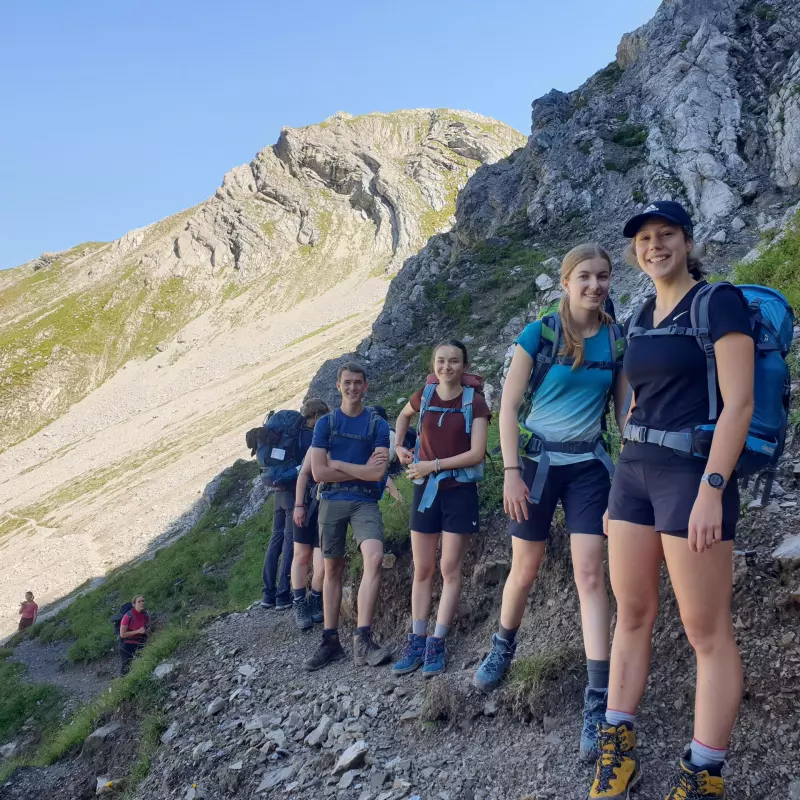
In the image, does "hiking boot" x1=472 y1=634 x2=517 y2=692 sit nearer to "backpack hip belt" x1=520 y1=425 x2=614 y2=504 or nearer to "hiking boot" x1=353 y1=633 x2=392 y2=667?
"backpack hip belt" x1=520 y1=425 x2=614 y2=504

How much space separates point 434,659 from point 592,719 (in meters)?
1.75

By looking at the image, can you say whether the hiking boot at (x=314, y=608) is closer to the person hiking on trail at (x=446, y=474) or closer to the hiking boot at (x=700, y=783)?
the person hiking on trail at (x=446, y=474)

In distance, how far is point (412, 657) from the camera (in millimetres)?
5180

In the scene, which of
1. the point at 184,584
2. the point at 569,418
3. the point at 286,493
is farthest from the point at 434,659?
the point at 184,584

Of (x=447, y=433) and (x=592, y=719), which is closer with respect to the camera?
(x=592, y=719)

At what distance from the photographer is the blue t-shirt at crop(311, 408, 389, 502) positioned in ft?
20.0

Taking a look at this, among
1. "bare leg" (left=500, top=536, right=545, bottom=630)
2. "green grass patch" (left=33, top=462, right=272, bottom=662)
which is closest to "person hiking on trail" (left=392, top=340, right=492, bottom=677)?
"bare leg" (left=500, top=536, right=545, bottom=630)

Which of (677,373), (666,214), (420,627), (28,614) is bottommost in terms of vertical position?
(28,614)

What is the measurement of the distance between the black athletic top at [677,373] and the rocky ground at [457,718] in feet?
4.91

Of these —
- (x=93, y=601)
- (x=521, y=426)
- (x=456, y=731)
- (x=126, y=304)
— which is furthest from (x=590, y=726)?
(x=126, y=304)

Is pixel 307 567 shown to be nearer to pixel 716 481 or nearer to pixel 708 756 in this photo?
pixel 708 756

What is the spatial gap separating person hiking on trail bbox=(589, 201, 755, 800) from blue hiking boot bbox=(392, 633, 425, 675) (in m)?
2.36

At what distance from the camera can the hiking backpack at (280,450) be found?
8.15 m

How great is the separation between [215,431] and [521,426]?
40.9 metres
